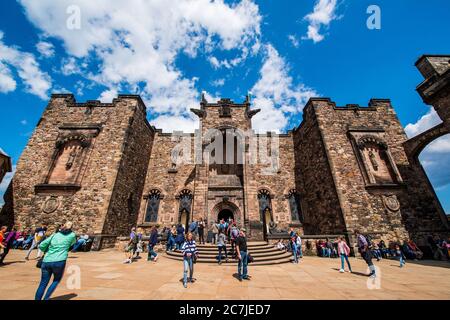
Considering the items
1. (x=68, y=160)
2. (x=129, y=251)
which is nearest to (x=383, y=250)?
(x=129, y=251)

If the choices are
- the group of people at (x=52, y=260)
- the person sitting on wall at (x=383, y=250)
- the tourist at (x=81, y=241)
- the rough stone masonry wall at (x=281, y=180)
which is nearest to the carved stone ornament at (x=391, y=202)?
the person sitting on wall at (x=383, y=250)

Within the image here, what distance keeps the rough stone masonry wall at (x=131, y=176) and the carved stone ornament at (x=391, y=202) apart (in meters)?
19.6

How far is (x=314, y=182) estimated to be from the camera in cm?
1536

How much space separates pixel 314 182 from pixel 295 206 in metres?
2.99

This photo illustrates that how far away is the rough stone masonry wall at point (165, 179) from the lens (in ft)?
53.1

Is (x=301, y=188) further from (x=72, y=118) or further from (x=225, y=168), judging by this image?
(x=72, y=118)

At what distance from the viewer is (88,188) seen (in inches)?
508

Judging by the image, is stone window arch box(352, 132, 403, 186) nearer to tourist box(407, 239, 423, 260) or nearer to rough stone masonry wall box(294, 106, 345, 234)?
rough stone masonry wall box(294, 106, 345, 234)

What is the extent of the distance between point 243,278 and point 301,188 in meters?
13.3

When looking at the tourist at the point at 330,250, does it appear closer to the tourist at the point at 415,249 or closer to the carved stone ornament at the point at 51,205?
the tourist at the point at 415,249

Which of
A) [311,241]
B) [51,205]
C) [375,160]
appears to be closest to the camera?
[311,241]

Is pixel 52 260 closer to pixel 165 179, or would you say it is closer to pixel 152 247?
pixel 152 247

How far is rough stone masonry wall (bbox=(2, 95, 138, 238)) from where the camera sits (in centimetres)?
1207
